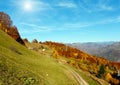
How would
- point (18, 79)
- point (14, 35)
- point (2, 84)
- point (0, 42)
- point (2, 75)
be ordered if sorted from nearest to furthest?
point (2, 84)
point (2, 75)
point (18, 79)
point (0, 42)
point (14, 35)

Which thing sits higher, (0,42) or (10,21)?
(10,21)

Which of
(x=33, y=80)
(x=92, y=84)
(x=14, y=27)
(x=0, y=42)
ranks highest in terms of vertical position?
(x=14, y=27)

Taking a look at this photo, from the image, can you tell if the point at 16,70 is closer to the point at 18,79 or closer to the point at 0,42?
the point at 18,79

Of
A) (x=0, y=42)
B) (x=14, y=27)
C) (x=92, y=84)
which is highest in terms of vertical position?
(x=14, y=27)

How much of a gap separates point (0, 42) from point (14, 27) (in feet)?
203

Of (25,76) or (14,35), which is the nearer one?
(25,76)

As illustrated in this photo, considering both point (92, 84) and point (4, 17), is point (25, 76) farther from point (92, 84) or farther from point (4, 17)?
point (4, 17)

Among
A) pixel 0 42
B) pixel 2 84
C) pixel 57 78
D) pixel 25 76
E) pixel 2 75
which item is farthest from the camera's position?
pixel 0 42

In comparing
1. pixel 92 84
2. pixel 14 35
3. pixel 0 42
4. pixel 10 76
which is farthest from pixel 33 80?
pixel 14 35

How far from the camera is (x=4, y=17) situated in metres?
123

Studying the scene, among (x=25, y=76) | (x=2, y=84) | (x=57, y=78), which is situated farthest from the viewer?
(x=57, y=78)

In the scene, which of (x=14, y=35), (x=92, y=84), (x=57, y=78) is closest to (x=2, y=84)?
(x=57, y=78)

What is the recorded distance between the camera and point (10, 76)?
36844 millimetres

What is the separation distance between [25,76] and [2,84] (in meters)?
8.56
